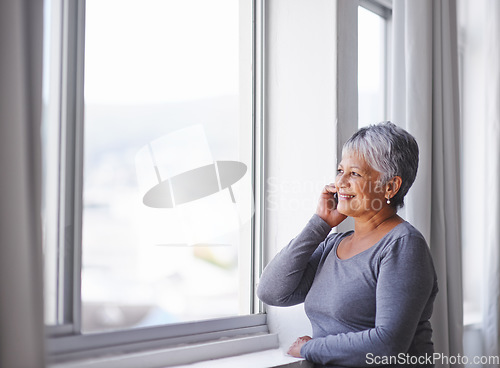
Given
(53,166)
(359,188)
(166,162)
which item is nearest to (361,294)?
(359,188)

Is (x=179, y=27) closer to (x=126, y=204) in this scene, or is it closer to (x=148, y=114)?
(x=148, y=114)

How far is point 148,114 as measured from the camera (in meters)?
1.83

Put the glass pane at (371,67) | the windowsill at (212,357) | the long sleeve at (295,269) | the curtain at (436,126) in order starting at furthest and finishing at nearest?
the glass pane at (371,67) < the curtain at (436,126) < the long sleeve at (295,269) < the windowsill at (212,357)

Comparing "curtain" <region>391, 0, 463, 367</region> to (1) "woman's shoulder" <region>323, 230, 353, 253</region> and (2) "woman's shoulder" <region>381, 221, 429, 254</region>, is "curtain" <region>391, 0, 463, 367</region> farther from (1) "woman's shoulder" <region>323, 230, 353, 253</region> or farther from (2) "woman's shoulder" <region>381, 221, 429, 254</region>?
(2) "woman's shoulder" <region>381, 221, 429, 254</region>

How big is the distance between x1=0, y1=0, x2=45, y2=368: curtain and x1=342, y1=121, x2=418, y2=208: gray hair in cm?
92

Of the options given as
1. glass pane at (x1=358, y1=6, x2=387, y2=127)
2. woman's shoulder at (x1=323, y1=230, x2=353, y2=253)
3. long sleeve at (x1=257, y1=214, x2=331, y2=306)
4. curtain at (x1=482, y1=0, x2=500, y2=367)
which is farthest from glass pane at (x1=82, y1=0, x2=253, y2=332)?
curtain at (x1=482, y1=0, x2=500, y2=367)

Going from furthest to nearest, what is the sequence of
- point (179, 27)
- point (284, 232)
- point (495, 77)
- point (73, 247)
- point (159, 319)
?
point (495, 77)
point (284, 232)
point (179, 27)
point (159, 319)
point (73, 247)

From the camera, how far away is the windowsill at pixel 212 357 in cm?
159

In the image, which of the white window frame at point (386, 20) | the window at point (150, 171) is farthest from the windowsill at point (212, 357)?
the white window frame at point (386, 20)

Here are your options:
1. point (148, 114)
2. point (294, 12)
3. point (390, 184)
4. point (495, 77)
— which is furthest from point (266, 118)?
point (495, 77)

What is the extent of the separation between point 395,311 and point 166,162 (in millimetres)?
870

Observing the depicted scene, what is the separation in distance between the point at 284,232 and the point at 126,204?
2.11 feet

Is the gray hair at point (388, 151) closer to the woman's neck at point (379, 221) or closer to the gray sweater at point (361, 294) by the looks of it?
the woman's neck at point (379, 221)

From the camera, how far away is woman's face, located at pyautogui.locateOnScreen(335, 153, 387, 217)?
1658 mm
